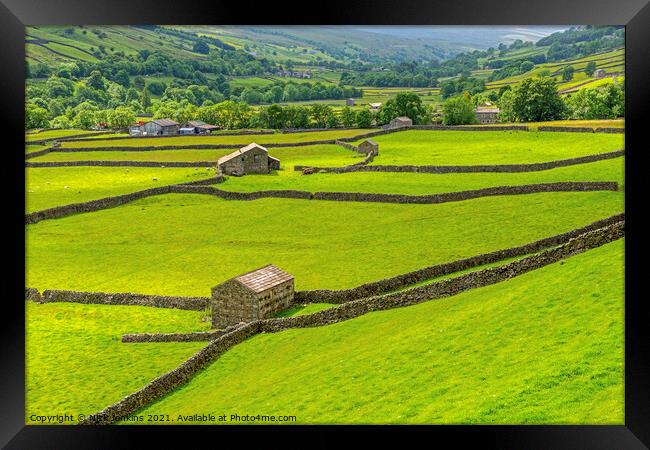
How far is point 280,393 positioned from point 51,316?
44.1 ft

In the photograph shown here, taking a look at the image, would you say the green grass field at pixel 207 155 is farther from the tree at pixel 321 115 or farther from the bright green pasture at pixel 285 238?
the bright green pasture at pixel 285 238

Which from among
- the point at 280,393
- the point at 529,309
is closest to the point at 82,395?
the point at 280,393

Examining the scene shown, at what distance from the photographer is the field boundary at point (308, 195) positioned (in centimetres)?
3695

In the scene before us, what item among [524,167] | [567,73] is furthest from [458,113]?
[567,73]

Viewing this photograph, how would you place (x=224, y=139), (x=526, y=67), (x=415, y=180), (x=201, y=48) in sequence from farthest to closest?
(x=201, y=48), (x=526, y=67), (x=224, y=139), (x=415, y=180)

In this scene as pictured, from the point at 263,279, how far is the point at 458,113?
182 ft

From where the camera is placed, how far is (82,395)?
1888 cm

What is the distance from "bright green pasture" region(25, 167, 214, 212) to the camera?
47222mm

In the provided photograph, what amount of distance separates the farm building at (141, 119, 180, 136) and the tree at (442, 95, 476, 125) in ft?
107

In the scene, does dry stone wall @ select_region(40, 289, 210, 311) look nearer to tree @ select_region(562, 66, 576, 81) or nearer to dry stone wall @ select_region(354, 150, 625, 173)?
dry stone wall @ select_region(354, 150, 625, 173)

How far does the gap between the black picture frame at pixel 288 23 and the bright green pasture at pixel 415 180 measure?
87.1ft

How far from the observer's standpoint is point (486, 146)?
5669 cm

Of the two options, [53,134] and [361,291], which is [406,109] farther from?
[361,291]

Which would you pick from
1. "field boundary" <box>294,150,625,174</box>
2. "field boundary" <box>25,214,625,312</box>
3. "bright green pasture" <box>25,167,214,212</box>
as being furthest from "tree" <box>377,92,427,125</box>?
"field boundary" <box>25,214,625,312</box>
